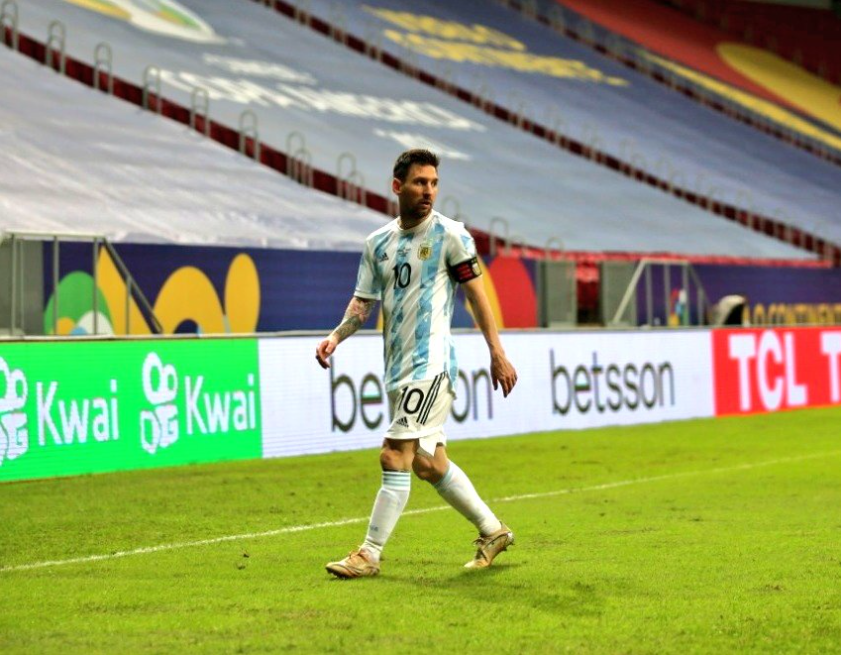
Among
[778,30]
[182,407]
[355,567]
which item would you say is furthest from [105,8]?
[778,30]

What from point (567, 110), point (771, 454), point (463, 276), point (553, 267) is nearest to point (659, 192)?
point (567, 110)

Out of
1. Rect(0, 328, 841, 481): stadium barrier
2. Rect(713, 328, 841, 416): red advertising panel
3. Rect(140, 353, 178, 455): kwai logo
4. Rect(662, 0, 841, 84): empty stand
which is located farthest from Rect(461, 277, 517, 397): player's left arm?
Rect(662, 0, 841, 84): empty stand

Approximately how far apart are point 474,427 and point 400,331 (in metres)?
9.93

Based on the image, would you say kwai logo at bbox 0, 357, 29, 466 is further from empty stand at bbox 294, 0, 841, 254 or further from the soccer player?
empty stand at bbox 294, 0, 841, 254

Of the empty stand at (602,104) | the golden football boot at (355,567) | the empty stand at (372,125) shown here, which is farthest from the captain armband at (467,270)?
the empty stand at (602,104)

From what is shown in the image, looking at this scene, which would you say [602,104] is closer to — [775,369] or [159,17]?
[159,17]

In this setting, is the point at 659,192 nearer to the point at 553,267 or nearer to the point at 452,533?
the point at 553,267

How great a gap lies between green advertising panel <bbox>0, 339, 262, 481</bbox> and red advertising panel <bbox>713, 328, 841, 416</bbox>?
7996 millimetres

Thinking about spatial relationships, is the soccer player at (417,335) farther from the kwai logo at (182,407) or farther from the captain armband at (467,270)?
the kwai logo at (182,407)

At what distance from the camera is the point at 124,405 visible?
13.6 metres

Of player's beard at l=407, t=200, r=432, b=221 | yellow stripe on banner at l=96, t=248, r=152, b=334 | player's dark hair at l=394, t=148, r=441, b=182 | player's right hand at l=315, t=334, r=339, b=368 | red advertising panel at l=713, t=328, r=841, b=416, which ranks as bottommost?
red advertising panel at l=713, t=328, r=841, b=416

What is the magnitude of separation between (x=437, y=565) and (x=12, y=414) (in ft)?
19.6

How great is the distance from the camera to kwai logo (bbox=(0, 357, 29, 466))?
41.2 ft

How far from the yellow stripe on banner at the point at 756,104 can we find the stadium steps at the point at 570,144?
8876mm
